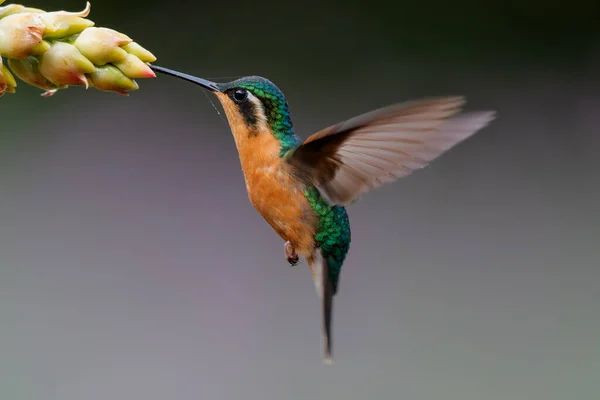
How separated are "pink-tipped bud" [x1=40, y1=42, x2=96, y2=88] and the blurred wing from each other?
25 centimetres

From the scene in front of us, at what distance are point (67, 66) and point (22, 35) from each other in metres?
0.05

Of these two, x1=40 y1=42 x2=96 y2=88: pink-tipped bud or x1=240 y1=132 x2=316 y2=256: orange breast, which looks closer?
x1=40 y1=42 x2=96 y2=88: pink-tipped bud

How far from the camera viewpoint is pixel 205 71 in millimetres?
2977

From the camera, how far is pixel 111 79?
0.64 meters

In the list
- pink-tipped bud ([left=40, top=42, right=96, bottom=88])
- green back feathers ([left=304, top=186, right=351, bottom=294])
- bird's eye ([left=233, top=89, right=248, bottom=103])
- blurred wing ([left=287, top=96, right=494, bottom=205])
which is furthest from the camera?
green back feathers ([left=304, top=186, right=351, bottom=294])

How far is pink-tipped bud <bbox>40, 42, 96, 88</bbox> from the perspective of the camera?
0.64 m

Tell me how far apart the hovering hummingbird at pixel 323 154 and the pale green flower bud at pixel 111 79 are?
12 cm

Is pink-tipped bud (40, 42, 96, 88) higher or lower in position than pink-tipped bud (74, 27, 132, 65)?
lower

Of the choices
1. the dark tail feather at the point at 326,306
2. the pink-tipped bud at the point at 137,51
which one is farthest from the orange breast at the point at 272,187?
the pink-tipped bud at the point at 137,51

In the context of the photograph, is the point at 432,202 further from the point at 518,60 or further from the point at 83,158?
the point at 83,158

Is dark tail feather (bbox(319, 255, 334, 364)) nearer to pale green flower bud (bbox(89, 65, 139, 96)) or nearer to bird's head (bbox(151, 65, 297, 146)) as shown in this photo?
bird's head (bbox(151, 65, 297, 146))

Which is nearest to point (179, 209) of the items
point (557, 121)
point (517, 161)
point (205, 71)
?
point (205, 71)

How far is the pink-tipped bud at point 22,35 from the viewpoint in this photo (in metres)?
0.64

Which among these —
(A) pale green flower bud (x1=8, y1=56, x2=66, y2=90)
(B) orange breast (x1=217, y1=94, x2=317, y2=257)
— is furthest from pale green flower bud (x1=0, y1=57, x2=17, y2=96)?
(B) orange breast (x1=217, y1=94, x2=317, y2=257)
